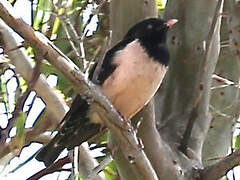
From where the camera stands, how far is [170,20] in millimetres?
3004

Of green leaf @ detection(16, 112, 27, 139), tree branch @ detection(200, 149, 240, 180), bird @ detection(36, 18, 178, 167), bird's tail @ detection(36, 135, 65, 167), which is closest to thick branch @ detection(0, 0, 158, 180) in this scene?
green leaf @ detection(16, 112, 27, 139)

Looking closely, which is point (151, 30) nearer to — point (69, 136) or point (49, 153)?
point (69, 136)

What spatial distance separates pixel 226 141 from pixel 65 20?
3.13 feet

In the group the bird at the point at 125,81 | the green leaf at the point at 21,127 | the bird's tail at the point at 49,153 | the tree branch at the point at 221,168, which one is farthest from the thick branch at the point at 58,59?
the bird's tail at the point at 49,153

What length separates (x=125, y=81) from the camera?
2811 mm

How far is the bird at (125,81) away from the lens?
2.79 m

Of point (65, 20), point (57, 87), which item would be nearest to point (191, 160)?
point (65, 20)

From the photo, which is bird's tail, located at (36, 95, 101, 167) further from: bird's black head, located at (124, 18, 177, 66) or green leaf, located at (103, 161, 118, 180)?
green leaf, located at (103, 161, 118, 180)

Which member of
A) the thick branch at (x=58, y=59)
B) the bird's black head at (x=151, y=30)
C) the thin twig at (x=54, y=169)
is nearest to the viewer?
the thick branch at (x=58, y=59)

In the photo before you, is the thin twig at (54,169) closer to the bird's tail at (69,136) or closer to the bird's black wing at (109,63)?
the bird's tail at (69,136)

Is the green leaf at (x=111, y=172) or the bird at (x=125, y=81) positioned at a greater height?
the bird at (x=125, y=81)

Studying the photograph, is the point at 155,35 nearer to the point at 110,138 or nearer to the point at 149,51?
the point at 149,51

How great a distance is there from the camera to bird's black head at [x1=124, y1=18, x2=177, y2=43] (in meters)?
2.76

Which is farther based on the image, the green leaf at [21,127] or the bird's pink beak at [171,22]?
the bird's pink beak at [171,22]
